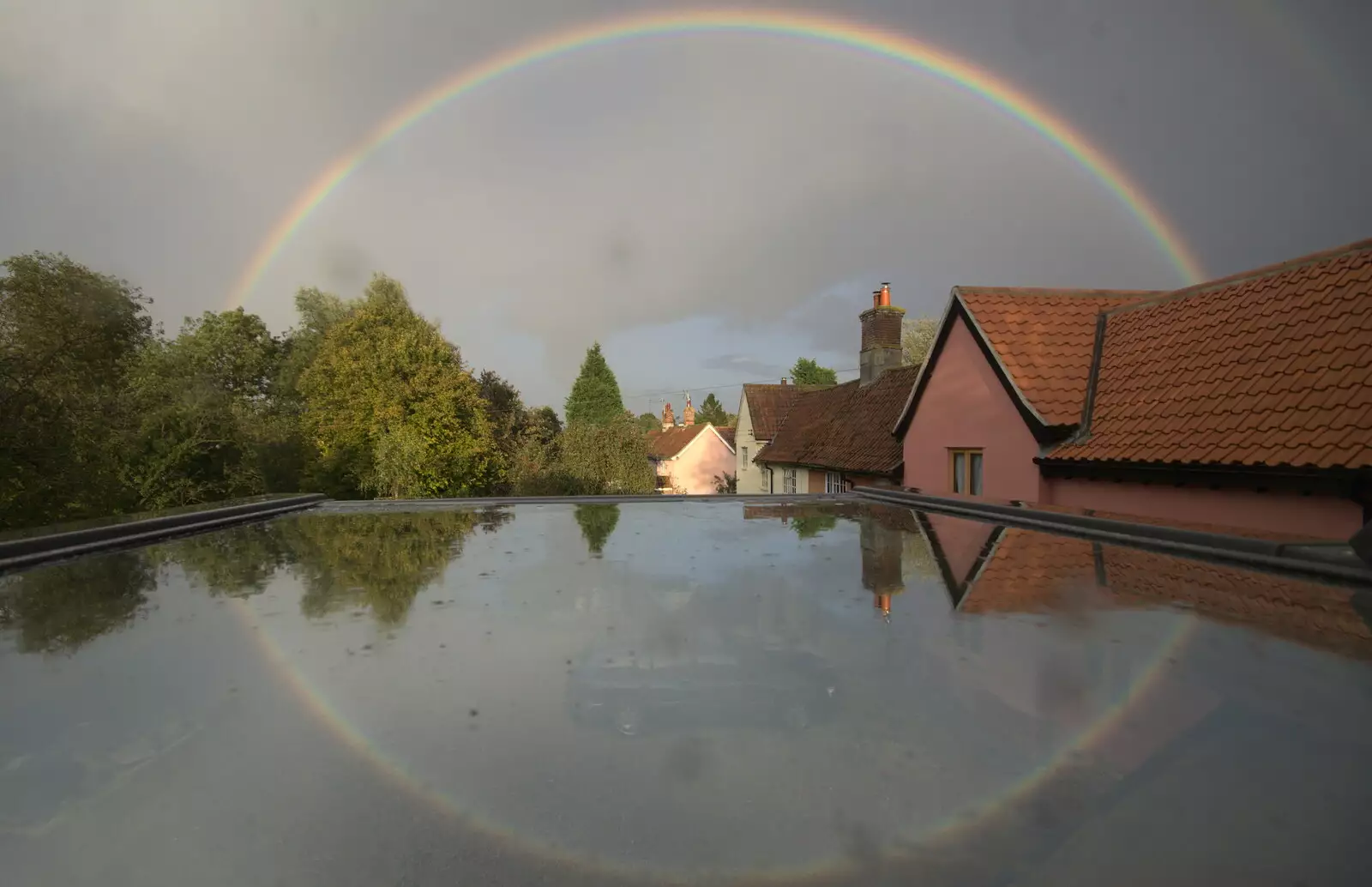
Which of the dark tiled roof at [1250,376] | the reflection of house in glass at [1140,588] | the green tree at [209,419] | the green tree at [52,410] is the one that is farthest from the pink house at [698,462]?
the reflection of house in glass at [1140,588]

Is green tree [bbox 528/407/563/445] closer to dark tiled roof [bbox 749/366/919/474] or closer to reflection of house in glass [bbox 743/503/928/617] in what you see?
dark tiled roof [bbox 749/366/919/474]

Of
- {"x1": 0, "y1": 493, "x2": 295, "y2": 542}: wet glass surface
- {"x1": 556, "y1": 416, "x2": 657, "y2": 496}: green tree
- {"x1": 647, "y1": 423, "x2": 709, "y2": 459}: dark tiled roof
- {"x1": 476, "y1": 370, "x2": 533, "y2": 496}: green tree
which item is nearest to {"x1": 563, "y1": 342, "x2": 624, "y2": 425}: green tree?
Answer: {"x1": 647, "y1": 423, "x2": 709, "y2": 459}: dark tiled roof

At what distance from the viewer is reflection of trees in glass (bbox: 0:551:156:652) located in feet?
9.40

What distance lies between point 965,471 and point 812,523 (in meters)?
7.50

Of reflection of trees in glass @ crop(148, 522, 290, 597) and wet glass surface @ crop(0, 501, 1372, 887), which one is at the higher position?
reflection of trees in glass @ crop(148, 522, 290, 597)

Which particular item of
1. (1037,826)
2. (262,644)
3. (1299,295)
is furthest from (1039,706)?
(1299,295)

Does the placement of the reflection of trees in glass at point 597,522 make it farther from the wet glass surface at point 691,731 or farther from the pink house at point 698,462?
the pink house at point 698,462

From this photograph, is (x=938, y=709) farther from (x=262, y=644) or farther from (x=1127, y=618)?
(x=262, y=644)

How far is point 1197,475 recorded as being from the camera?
24.5 ft

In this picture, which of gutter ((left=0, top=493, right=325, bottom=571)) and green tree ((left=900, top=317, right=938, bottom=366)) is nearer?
gutter ((left=0, top=493, right=325, bottom=571))

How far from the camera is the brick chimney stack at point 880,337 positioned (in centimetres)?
2312

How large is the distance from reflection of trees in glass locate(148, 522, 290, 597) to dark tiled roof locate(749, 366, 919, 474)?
13.8 meters

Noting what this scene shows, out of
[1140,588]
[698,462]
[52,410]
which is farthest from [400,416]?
[698,462]

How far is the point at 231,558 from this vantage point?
470cm
